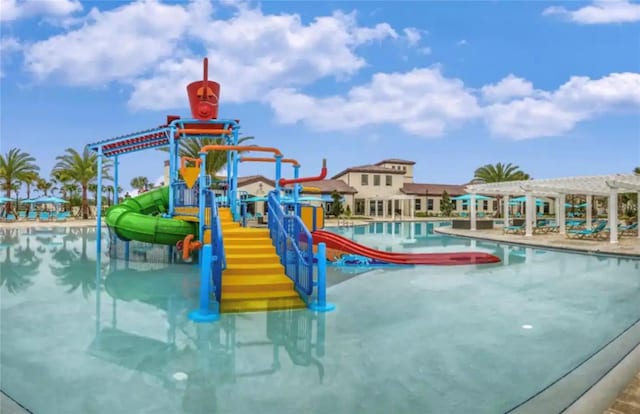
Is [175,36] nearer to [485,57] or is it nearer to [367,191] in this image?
[485,57]

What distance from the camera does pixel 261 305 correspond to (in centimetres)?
675

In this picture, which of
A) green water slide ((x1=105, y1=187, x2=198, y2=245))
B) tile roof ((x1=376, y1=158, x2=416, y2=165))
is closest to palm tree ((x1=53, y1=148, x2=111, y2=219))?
green water slide ((x1=105, y1=187, x2=198, y2=245))

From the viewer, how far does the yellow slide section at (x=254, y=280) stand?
681 centimetres

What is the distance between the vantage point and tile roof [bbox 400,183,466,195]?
150ft

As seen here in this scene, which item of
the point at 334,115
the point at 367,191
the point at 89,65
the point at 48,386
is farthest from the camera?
the point at 367,191

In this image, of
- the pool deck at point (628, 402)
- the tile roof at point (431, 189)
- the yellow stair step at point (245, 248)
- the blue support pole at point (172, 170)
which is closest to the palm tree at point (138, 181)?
the tile roof at point (431, 189)

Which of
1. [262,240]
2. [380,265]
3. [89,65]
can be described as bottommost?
[380,265]

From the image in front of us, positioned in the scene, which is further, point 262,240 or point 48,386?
point 262,240

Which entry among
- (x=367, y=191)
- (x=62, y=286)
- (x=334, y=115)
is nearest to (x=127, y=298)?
(x=62, y=286)

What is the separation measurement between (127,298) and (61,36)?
12763mm

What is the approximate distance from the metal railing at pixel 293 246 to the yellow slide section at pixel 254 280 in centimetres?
19

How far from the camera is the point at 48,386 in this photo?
3.81m

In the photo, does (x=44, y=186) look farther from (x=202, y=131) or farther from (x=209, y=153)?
(x=202, y=131)

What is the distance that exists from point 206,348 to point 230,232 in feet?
14.8
